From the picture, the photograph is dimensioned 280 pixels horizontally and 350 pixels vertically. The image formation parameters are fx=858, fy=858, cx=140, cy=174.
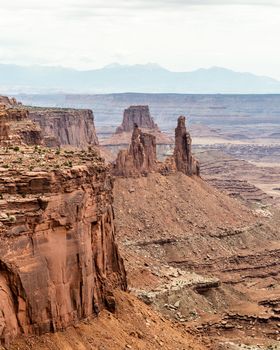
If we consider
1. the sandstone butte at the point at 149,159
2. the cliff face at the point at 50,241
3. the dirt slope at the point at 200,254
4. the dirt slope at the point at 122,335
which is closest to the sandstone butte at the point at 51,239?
the cliff face at the point at 50,241

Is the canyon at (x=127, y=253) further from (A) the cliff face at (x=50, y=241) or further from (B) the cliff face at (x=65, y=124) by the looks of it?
(B) the cliff face at (x=65, y=124)

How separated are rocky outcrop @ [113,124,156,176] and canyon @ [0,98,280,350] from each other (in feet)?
0.50

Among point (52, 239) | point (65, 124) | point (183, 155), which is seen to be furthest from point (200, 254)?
point (65, 124)

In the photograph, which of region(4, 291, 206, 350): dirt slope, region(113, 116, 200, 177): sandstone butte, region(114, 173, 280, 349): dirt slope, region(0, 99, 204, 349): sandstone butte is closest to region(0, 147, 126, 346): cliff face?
region(0, 99, 204, 349): sandstone butte

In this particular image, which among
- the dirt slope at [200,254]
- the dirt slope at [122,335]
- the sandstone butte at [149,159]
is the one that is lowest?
the dirt slope at [200,254]

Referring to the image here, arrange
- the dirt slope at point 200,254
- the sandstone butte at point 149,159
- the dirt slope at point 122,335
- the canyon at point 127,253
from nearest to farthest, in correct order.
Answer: the canyon at point 127,253
the dirt slope at point 122,335
the dirt slope at point 200,254
the sandstone butte at point 149,159

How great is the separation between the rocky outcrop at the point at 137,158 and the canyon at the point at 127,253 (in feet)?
0.50

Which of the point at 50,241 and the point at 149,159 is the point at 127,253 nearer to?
the point at 149,159

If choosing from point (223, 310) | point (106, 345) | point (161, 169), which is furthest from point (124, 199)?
point (106, 345)

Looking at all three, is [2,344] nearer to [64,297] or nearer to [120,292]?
[64,297]

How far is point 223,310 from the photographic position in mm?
84312

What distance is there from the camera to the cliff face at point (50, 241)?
43.9m

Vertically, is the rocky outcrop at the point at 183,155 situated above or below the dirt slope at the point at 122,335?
above

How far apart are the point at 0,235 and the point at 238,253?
243 feet
